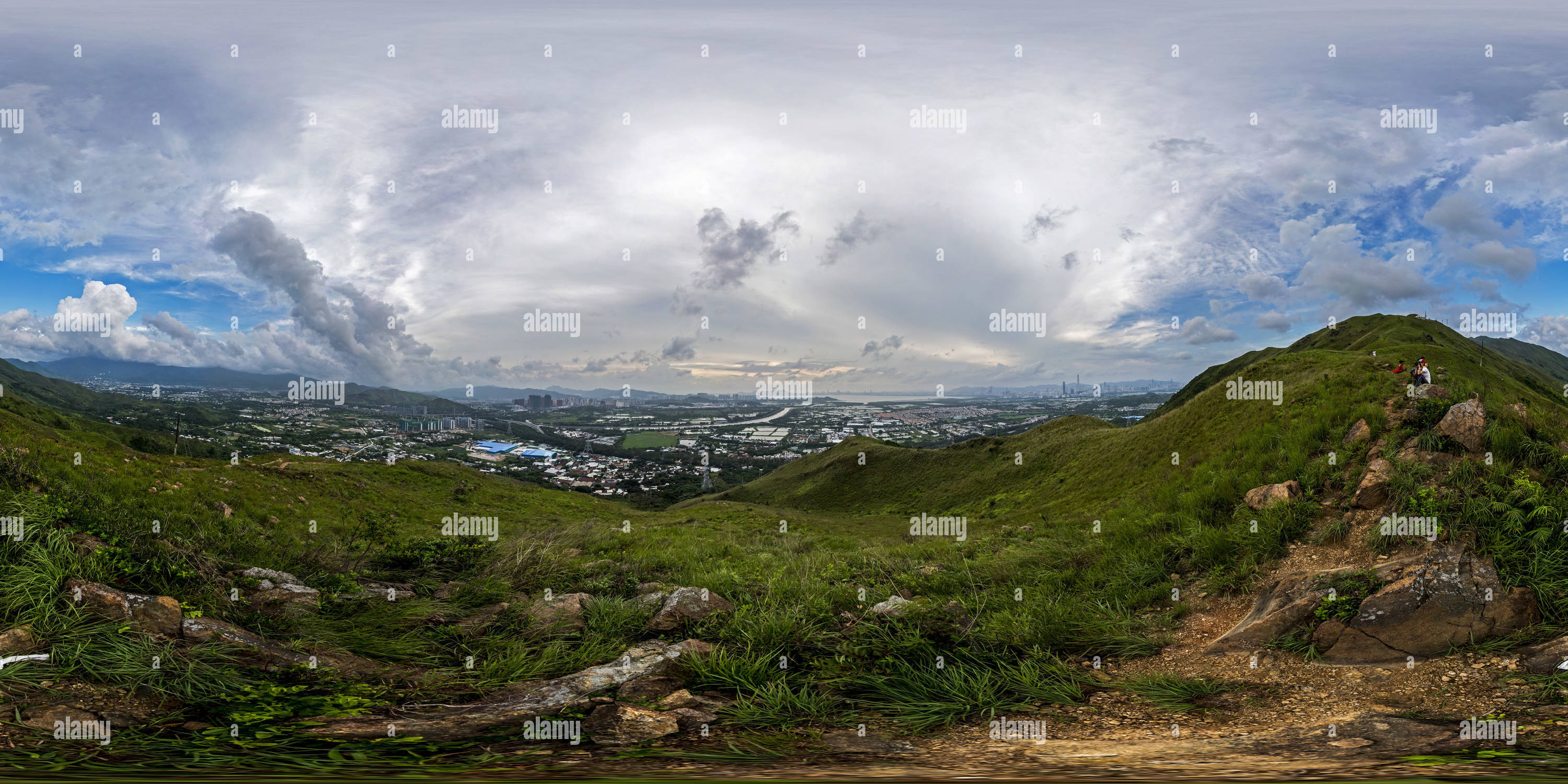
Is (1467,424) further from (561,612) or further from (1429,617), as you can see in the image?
(561,612)

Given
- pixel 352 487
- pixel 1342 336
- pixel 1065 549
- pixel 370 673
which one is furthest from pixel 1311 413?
pixel 1342 336

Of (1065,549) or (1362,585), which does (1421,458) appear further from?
(1065,549)

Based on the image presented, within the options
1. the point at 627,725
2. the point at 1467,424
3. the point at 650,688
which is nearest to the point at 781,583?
the point at 650,688

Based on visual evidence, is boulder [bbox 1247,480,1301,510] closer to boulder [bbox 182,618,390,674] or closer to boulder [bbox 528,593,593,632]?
boulder [bbox 528,593,593,632]

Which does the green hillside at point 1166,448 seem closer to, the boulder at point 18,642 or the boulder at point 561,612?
the boulder at point 561,612

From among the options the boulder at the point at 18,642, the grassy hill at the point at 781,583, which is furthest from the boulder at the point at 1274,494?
the boulder at the point at 18,642
